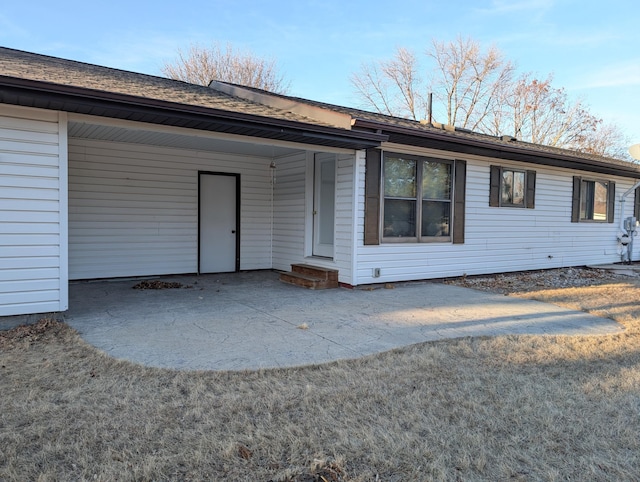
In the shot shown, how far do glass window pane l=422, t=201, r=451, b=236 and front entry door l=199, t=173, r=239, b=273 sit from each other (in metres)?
3.91

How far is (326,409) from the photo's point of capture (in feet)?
9.69

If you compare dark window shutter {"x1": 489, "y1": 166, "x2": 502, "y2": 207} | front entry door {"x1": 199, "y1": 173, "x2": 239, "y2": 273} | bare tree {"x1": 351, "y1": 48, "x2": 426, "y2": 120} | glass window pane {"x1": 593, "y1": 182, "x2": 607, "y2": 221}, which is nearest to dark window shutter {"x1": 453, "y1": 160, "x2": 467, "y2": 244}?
dark window shutter {"x1": 489, "y1": 166, "x2": 502, "y2": 207}

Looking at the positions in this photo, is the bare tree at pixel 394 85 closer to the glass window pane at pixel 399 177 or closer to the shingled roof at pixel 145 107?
the glass window pane at pixel 399 177

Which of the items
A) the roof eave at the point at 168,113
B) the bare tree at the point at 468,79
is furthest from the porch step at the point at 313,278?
the bare tree at the point at 468,79

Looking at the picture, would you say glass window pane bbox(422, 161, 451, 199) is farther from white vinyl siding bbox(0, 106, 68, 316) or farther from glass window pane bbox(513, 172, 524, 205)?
white vinyl siding bbox(0, 106, 68, 316)

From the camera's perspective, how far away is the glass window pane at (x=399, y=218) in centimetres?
786

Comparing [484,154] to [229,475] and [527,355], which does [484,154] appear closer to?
[527,355]

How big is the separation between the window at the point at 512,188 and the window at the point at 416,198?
1.37 m

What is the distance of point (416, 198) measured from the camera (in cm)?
813

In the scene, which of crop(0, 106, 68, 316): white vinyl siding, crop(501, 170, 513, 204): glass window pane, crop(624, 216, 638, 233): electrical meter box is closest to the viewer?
crop(0, 106, 68, 316): white vinyl siding

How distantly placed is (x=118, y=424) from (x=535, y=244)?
395 inches

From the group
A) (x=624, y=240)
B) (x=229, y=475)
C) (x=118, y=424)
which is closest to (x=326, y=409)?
(x=229, y=475)

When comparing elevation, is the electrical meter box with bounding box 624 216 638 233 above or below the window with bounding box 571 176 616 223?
below

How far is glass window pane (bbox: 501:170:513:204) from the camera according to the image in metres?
9.62
